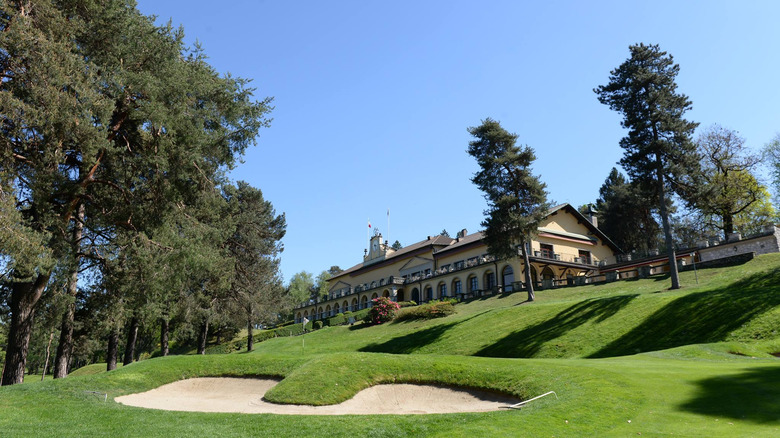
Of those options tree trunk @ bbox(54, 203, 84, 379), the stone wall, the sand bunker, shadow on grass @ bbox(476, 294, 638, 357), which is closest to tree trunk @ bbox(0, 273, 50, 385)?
tree trunk @ bbox(54, 203, 84, 379)

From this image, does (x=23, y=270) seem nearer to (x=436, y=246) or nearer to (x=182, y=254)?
(x=182, y=254)

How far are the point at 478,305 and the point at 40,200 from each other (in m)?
33.2

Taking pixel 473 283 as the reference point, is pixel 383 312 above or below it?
below

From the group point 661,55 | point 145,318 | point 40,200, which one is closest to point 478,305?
point 661,55

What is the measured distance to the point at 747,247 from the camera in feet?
127

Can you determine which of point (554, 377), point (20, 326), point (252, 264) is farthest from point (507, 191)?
point (20, 326)

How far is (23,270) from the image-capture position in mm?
16359

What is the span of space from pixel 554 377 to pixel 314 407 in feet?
21.8

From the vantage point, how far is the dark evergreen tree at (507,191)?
3878cm

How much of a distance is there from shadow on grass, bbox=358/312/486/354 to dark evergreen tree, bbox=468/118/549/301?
7.10 m

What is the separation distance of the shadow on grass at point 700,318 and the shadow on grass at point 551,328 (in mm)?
3201

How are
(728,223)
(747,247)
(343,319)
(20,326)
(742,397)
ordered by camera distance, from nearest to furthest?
1. (742,397)
2. (20,326)
3. (747,247)
4. (728,223)
5. (343,319)

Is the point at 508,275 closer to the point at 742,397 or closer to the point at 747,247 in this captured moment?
the point at 747,247

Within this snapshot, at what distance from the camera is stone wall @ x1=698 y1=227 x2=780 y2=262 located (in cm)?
3709
